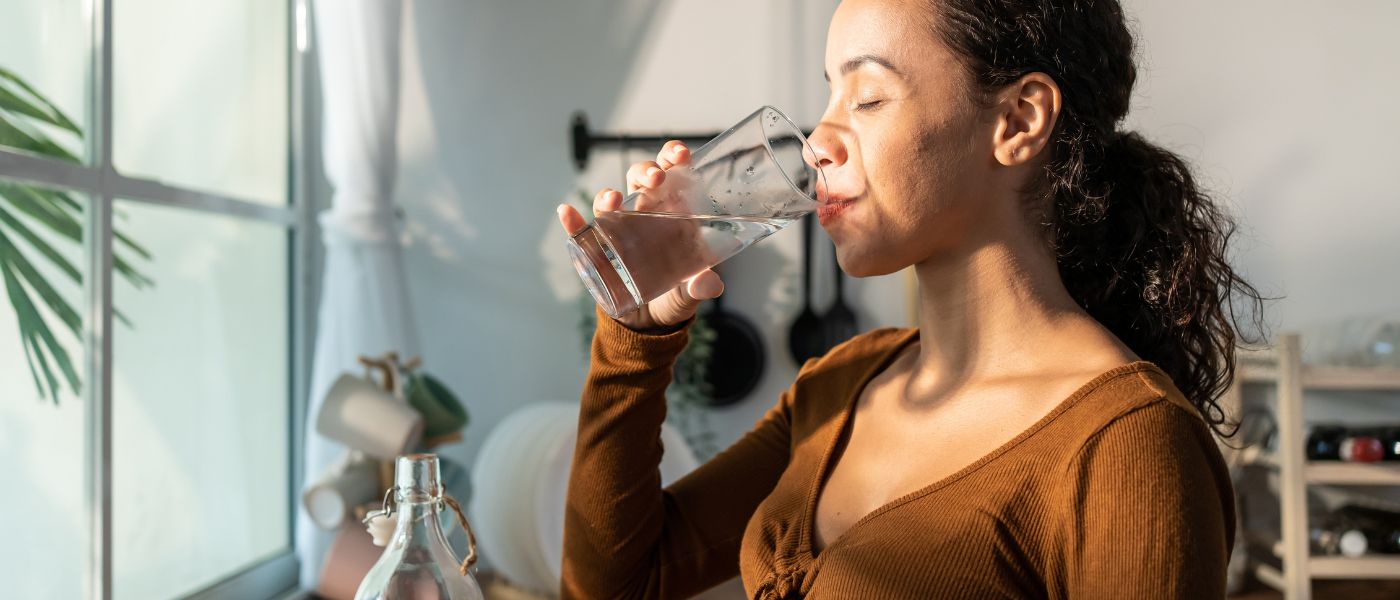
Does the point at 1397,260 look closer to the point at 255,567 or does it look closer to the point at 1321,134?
the point at 1321,134

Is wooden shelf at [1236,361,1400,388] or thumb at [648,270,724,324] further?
wooden shelf at [1236,361,1400,388]

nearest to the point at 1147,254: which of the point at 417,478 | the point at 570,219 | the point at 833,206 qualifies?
the point at 833,206

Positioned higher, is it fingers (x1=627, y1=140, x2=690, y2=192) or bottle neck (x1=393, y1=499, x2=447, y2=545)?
fingers (x1=627, y1=140, x2=690, y2=192)

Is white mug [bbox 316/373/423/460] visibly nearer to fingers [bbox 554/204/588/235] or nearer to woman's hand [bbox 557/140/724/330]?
woman's hand [bbox 557/140/724/330]

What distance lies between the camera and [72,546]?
61.4 inches

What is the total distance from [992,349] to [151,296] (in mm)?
1499

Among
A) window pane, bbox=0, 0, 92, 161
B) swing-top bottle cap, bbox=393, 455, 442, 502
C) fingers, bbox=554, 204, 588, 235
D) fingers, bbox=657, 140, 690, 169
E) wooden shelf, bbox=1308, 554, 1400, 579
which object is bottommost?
wooden shelf, bbox=1308, 554, 1400, 579

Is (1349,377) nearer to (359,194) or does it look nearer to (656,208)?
(656,208)

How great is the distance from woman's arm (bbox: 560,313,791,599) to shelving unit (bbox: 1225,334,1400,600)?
1.52 meters

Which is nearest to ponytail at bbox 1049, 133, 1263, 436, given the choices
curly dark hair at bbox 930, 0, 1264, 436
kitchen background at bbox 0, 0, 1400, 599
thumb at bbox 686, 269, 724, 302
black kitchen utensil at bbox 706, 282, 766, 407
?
curly dark hair at bbox 930, 0, 1264, 436

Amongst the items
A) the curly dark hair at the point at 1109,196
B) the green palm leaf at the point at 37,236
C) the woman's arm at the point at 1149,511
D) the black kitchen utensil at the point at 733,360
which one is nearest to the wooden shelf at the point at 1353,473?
the black kitchen utensil at the point at 733,360

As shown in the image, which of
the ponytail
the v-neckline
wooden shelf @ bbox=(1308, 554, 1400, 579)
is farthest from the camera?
wooden shelf @ bbox=(1308, 554, 1400, 579)

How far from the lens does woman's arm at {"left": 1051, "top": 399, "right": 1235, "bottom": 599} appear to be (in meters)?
0.68

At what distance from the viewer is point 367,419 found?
1.83 meters
